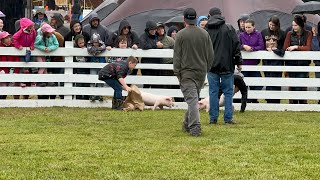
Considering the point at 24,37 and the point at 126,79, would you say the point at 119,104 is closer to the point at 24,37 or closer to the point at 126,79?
the point at 126,79

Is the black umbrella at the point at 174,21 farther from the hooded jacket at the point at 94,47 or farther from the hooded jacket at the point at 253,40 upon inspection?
the hooded jacket at the point at 94,47

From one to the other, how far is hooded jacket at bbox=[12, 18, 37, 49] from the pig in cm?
257

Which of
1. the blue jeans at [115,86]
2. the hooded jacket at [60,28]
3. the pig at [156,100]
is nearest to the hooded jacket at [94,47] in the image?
the blue jeans at [115,86]

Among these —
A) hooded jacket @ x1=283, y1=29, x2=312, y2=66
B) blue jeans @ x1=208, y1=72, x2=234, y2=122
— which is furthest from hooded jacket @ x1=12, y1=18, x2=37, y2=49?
hooded jacket @ x1=283, y1=29, x2=312, y2=66

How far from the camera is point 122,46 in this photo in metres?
15.7

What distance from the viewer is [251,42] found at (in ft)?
50.6

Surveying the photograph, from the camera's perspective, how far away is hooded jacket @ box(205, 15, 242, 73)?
1239cm

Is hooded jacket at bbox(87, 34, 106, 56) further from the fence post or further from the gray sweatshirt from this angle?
the gray sweatshirt


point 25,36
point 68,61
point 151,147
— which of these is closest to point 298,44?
point 68,61

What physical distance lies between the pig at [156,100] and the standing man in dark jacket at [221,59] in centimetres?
246

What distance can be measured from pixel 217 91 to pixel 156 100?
259cm

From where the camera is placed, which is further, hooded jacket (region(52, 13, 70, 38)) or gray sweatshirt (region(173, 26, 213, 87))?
hooded jacket (region(52, 13, 70, 38))

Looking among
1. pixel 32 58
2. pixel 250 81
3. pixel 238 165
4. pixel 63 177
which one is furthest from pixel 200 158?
pixel 32 58

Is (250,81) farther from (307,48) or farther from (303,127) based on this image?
(303,127)
